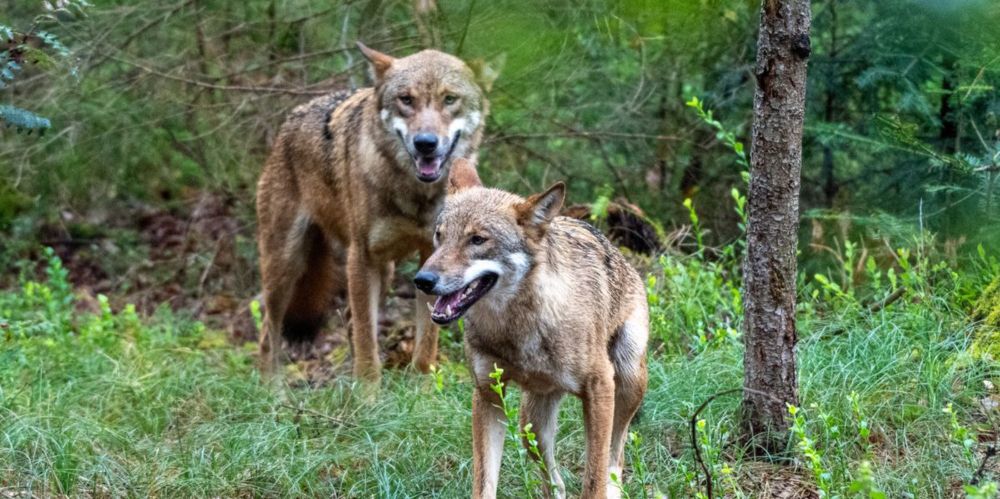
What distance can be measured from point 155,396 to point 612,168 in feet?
13.8

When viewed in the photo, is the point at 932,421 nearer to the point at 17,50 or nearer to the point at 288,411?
the point at 288,411

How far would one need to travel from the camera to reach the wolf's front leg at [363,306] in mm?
7766

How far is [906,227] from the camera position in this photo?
6.63 m

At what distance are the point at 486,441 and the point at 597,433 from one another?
0.48 metres

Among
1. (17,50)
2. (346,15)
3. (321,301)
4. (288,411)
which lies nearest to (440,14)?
(346,15)

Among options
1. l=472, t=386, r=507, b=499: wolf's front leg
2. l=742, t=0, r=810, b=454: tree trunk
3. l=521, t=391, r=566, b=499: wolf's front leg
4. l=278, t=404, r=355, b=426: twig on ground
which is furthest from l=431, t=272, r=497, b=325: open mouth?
l=278, t=404, r=355, b=426: twig on ground

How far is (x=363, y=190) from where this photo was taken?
7688 millimetres

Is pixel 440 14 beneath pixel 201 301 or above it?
above

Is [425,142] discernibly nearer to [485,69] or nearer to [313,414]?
[485,69]

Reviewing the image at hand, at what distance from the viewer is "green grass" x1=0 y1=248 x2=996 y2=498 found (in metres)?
5.19

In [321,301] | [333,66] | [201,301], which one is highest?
[333,66]

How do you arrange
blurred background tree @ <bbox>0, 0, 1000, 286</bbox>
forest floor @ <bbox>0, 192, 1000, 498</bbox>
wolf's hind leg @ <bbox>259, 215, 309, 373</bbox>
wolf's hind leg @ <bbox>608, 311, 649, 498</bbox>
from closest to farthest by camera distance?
forest floor @ <bbox>0, 192, 1000, 498</bbox> < wolf's hind leg @ <bbox>608, 311, 649, 498</bbox> < blurred background tree @ <bbox>0, 0, 1000, 286</bbox> < wolf's hind leg @ <bbox>259, 215, 309, 373</bbox>

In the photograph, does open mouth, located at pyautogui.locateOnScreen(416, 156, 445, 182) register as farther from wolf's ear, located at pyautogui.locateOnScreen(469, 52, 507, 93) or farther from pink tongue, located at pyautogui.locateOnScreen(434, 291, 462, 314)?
pink tongue, located at pyautogui.locateOnScreen(434, 291, 462, 314)

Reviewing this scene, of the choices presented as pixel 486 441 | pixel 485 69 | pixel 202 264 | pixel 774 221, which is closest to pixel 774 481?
pixel 774 221
